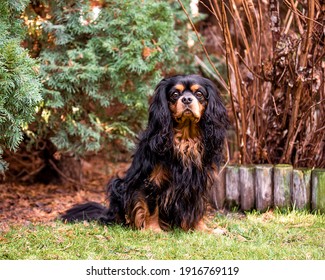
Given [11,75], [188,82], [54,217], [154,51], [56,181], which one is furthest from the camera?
[56,181]

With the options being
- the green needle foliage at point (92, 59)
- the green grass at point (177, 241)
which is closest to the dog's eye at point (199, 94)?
the green grass at point (177, 241)

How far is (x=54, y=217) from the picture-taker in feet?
17.9

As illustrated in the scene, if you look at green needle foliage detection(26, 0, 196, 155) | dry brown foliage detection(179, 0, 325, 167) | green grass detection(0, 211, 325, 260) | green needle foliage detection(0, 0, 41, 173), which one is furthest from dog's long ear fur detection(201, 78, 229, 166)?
green needle foliage detection(26, 0, 196, 155)

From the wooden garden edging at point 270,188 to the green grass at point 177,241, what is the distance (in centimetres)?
20

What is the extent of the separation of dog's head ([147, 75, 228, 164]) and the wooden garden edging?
931 millimetres

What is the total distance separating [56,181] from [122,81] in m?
1.92

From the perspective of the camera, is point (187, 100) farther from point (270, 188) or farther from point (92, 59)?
point (92, 59)

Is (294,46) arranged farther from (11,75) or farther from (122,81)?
(11,75)

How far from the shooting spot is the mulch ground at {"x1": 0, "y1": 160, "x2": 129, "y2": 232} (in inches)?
212

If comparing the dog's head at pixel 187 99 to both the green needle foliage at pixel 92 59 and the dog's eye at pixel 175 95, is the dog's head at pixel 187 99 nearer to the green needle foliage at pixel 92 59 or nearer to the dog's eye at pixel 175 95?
the dog's eye at pixel 175 95

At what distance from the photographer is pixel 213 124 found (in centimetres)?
447

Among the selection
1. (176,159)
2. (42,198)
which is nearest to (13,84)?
(176,159)
